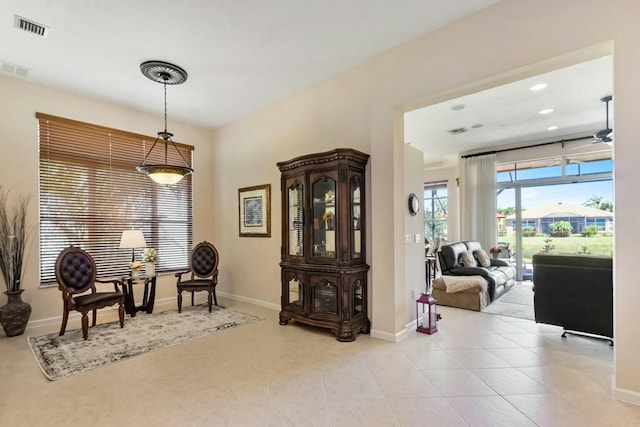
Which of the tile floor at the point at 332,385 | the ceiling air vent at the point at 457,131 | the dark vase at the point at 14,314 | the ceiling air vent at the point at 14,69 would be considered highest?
the ceiling air vent at the point at 14,69

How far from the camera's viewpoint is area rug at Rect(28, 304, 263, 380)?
2.99m

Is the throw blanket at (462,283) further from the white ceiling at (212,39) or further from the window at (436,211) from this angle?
the window at (436,211)

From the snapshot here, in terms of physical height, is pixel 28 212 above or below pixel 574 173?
below

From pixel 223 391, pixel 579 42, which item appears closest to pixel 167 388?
pixel 223 391

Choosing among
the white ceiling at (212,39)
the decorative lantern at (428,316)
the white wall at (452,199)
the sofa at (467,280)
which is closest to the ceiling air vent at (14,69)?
the white ceiling at (212,39)

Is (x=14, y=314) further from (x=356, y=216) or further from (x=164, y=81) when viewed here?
(x=356, y=216)

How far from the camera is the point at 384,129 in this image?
3574 millimetres

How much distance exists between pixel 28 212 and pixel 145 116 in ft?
7.18

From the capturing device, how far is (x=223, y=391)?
244cm

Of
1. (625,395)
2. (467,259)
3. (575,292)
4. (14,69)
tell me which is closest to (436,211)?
(467,259)

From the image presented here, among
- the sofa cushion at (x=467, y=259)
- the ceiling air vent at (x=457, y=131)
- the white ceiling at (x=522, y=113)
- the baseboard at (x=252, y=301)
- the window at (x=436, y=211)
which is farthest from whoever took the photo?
the window at (x=436, y=211)

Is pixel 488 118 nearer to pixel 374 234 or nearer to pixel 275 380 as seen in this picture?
pixel 374 234

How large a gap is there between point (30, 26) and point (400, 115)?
3.88m

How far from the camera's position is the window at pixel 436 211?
30.6 ft
